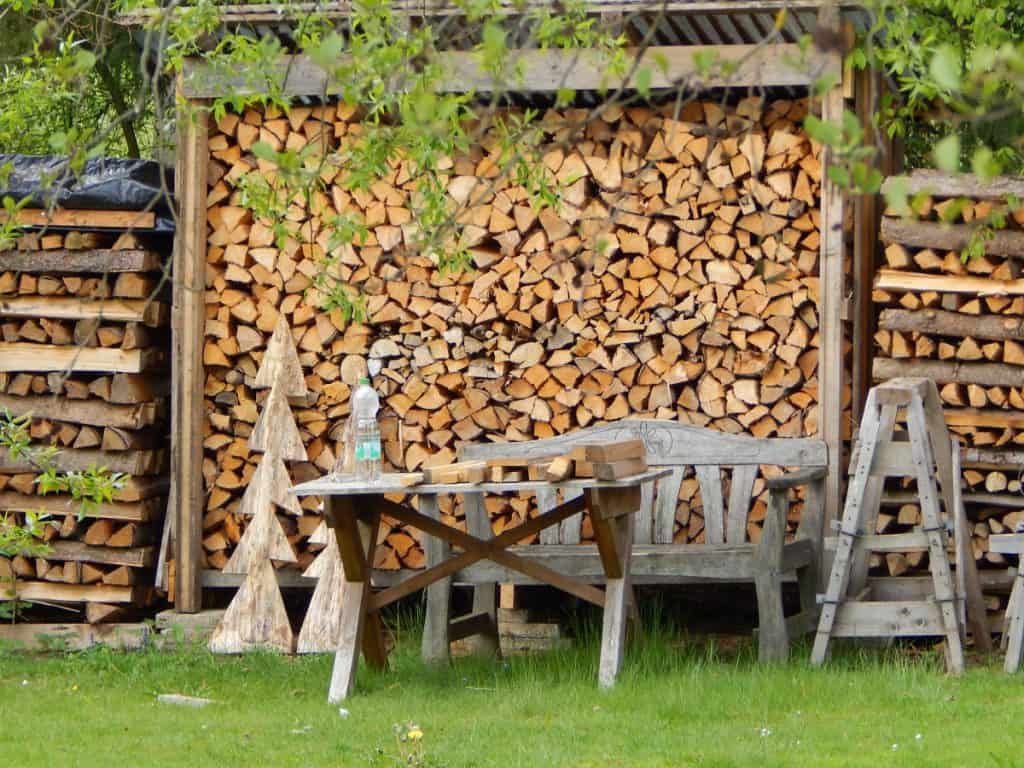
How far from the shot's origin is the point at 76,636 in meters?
7.95

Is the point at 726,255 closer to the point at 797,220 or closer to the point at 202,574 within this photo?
the point at 797,220

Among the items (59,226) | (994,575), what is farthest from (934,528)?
(59,226)

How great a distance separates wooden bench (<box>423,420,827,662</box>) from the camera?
22.1 feet

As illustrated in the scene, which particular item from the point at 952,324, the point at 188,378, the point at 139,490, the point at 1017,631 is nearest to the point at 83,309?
the point at 188,378

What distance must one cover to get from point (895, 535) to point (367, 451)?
7.11 feet

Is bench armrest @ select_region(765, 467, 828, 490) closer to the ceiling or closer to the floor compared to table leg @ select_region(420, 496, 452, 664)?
closer to the ceiling

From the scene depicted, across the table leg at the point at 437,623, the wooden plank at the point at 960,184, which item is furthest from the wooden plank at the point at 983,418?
the table leg at the point at 437,623

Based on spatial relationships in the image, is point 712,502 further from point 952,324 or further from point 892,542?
point 952,324

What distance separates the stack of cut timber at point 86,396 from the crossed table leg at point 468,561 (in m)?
1.76

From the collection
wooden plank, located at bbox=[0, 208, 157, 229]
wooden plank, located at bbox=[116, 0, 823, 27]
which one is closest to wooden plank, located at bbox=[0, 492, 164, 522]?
wooden plank, located at bbox=[0, 208, 157, 229]

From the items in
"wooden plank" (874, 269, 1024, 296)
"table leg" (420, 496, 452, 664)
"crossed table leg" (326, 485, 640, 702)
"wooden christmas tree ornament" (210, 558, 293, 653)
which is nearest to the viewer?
"crossed table leg" (326, 485, 640, 702)

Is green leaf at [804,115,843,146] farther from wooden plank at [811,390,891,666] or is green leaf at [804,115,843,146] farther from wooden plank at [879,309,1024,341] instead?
wooden plank at [879,309,1024,341]

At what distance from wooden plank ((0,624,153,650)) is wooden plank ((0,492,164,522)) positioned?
53cm

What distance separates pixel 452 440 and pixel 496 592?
0.79 meters
